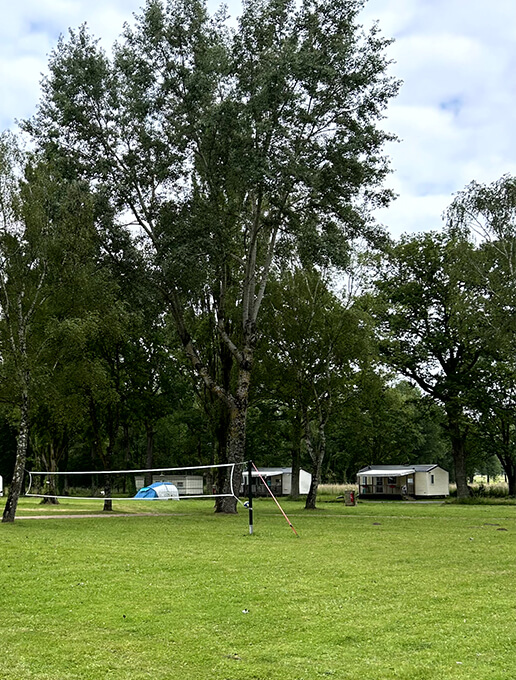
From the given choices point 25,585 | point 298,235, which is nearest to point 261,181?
point 298,235

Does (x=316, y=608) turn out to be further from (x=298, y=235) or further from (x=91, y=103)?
(x=91, y=103)

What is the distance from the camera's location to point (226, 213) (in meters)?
25.8

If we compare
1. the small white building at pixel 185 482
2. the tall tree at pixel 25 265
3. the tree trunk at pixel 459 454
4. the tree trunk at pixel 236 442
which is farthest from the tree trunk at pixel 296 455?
the tall tree at pixel 25 265

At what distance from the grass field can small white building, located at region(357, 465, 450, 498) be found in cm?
3951

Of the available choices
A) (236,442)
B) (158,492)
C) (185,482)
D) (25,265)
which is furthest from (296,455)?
(25,265)

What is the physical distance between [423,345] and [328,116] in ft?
66.2

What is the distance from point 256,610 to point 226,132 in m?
19.7

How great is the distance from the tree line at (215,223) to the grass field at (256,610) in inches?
387

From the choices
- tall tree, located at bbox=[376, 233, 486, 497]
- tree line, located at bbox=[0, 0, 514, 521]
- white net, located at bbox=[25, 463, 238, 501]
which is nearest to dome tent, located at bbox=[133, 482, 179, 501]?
white net, located at bbox=[25, 463, 238, 501]

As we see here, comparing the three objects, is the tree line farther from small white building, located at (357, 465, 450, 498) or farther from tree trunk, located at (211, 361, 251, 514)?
small white building, located at (357, 465, 450, 498)

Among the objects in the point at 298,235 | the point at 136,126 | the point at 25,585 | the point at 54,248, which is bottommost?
the point at 25,585

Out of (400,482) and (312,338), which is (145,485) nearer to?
(400,482)

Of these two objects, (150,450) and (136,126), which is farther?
(150,450)

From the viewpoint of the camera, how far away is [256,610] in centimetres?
759
